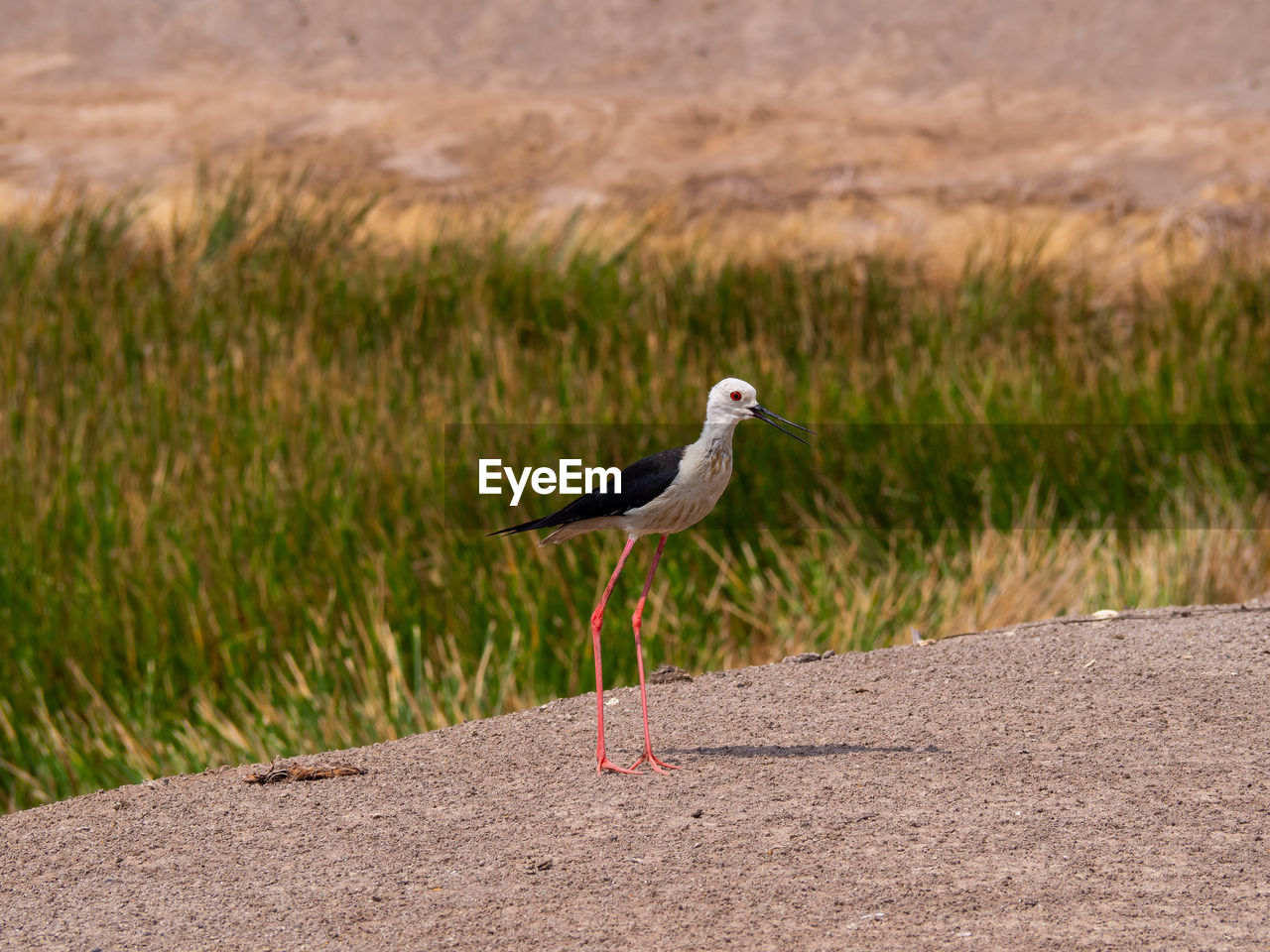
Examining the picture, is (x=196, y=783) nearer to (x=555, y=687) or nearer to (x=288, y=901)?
(x=288, y=901)

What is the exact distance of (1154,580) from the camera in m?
5.93

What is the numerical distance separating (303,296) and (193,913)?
7472 millimetres

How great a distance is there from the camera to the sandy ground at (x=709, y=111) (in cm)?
1633

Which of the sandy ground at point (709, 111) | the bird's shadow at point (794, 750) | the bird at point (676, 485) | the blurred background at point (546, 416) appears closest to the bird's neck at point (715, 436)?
the bird at point (676, 485)

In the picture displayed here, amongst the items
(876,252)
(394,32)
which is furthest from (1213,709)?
(394,32)

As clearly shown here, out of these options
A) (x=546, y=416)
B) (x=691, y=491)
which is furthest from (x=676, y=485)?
(x=546, y=416)

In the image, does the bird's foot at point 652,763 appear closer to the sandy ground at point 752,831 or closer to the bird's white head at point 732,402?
the sandy ground at point 752,831

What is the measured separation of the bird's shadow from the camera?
3.95 m

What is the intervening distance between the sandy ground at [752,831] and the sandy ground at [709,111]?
8.25m

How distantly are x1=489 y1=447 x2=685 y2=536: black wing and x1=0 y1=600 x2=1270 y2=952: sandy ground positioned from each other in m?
0.76

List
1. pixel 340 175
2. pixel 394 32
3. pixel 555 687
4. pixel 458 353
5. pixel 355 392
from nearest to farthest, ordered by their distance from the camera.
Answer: pixel 555 687
pixel 355 392
pixel 458 353
pixel 340 175
pixel 394 32

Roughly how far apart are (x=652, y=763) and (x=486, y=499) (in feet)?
9.43

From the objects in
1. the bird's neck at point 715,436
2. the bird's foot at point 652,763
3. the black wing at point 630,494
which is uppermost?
the bird's neck at point 715,436

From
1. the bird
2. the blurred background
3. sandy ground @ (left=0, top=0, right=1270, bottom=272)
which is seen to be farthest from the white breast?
sandy ground @ (left=0, top=0, right=1270, bottom=272)
